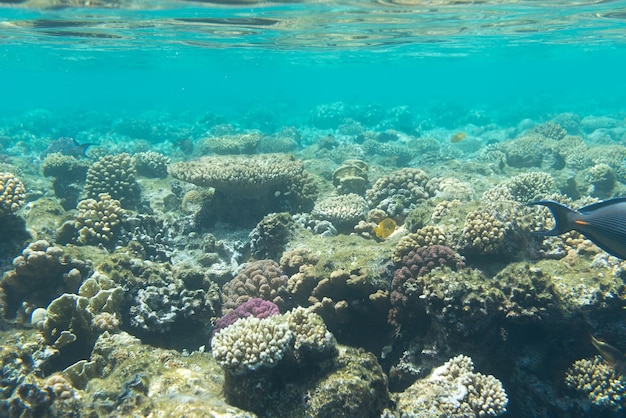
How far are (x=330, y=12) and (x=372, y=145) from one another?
773 centimetres

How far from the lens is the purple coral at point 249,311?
5.90 meters

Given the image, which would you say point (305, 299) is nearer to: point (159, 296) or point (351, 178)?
point (159, 296)

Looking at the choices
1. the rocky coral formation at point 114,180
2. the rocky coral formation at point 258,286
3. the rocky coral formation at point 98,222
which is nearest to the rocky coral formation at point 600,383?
the rocky coral formation at point 258,286

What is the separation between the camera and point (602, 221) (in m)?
3.72

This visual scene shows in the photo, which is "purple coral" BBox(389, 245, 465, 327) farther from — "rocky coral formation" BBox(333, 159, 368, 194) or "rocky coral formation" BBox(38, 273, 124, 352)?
"rocky coral formation" BBox(333, 159, 368, 194)

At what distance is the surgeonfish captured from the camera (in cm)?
365

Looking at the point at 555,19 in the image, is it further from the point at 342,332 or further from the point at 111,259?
the point at 111,259

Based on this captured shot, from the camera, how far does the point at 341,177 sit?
1199 centimetres

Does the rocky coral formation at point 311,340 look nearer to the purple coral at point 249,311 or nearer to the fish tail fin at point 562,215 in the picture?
the purple coral at point 249,311

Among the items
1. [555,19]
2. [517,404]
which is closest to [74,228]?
[517,404]

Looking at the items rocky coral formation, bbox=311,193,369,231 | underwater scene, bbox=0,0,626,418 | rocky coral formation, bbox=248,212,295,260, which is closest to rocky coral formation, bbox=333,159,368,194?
underwater scene, bbox=0,0,626,418

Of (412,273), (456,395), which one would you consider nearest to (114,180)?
(412,273)

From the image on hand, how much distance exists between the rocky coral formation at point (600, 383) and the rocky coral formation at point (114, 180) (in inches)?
461

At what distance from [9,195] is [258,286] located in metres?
5.20
